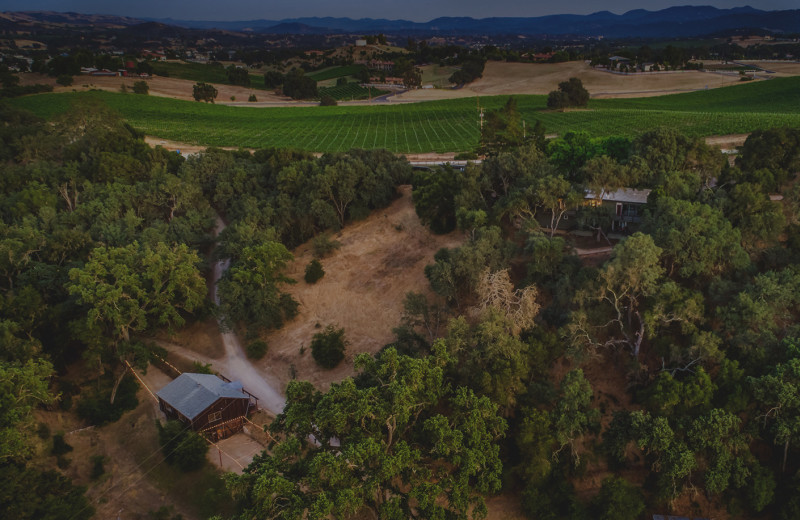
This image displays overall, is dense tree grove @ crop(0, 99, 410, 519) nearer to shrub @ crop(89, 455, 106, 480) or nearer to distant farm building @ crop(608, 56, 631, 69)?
shrub @ crop(89, 455, 106, 480)

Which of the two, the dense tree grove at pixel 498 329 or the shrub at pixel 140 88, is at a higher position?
the shrub at pixel 140 88

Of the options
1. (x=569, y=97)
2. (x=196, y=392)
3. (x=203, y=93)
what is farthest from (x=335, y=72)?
(x=196, y=392)

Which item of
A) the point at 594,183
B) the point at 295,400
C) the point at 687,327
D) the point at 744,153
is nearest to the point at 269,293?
the point at 295,400

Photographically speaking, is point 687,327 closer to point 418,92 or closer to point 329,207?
point 329,207

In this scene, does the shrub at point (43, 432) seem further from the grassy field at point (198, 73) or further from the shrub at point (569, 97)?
the grassy field at point (198, 73)

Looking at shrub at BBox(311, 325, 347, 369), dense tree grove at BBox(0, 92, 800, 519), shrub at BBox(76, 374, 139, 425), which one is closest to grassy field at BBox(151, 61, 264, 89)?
dense tree grove at BBox(0, 92, 800, 519)

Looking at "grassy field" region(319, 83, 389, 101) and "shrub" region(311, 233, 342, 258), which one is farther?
"grassy field" region(319, 83, 389, 101)

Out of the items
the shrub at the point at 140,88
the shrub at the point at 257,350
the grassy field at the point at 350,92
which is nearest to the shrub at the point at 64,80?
the shrub at the point at 140,88

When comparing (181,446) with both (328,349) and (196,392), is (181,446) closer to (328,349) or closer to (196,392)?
(196,392)
